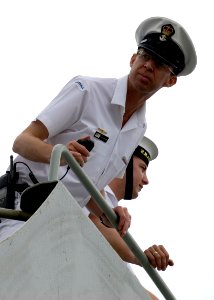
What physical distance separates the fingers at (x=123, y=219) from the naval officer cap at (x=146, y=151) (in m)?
2.24

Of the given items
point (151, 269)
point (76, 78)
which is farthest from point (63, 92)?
point (151, 269)

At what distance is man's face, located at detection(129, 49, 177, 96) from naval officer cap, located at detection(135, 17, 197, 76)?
0.19ft

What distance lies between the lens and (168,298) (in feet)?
11.9

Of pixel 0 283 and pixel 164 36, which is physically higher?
pixel 164 36

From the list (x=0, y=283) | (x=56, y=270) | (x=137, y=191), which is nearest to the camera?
(x=0, y=283)

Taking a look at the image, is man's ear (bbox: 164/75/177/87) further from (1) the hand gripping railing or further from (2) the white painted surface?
(2) the white painted surface

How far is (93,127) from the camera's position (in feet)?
14.6

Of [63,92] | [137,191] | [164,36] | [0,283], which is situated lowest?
[137,191]

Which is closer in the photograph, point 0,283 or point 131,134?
point 0,283

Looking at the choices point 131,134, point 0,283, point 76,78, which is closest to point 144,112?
point 131,134

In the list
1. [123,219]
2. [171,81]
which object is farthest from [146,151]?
[123,219]

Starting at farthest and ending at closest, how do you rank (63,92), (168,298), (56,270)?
(63,92), (168,298), (56,270)

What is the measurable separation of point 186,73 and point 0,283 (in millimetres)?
2797

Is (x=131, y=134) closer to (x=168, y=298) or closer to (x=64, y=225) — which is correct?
(x=168, y=298)
